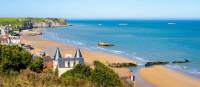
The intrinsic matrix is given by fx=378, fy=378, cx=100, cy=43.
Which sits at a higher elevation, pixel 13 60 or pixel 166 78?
pixel 13 60

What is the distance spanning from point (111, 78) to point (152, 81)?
15555 mm

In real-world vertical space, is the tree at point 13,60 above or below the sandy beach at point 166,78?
above

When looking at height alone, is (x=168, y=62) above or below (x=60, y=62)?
below

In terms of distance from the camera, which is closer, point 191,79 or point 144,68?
point 191,79

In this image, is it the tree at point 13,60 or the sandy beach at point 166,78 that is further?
the sandy beach at point 166,78

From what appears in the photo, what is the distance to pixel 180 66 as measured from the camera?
179 feet

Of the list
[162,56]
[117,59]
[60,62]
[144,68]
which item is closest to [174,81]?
[144,68]

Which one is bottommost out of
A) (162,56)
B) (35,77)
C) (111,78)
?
(162,56)

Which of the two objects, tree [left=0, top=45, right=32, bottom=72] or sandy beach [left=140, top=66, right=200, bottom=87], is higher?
tree [left=0, top=45, right=32, bottom=72]

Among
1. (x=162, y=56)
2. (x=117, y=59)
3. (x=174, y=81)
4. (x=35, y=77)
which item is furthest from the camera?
(x=162, y=56)

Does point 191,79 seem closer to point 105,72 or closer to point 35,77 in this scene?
point 105,72

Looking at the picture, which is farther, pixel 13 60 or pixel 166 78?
pixel 166 78

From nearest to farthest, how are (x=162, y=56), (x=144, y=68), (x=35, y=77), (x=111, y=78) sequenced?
(x=35, y=77), (x=111, y=78), (x=144, y=68), (x=162, y=56)

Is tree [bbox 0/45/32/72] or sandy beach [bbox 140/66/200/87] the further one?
A: sandy beach [bbox 140/66/200/87]
